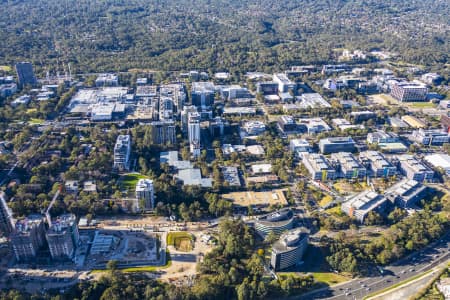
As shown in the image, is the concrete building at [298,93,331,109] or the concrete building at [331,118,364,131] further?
the concrete building at [298,93,331,109]

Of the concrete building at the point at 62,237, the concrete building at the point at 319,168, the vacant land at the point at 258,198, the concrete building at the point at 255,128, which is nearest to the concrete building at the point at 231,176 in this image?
the vacant land at the point at 258,198

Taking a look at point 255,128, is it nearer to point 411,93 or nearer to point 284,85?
point 284,85

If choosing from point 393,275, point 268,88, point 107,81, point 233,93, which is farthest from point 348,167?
point 107,81

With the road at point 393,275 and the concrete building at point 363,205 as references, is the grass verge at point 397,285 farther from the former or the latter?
the concrete building at point 363,205

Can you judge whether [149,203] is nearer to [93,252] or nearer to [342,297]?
[93,252]

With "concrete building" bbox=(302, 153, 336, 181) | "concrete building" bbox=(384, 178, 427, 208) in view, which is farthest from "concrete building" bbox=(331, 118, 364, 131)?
"concrete building" bbox=(384, 178, 427, 208)

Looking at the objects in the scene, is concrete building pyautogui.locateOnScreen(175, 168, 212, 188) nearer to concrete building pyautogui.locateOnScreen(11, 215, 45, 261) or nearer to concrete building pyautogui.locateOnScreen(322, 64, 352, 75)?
concrete building pyautogui.locateOnScreen(11, 215, 45, 261)
